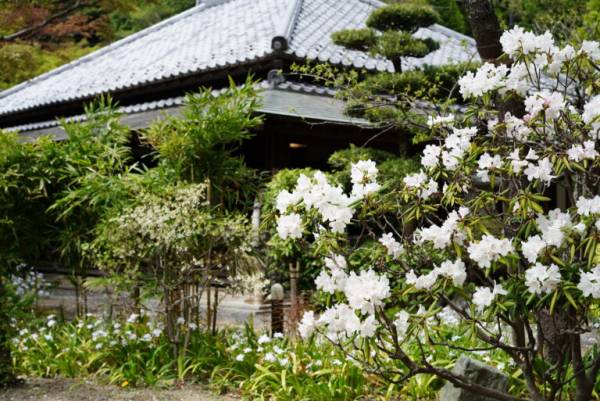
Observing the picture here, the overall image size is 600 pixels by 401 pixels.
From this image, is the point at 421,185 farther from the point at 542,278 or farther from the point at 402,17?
the point at 402,17

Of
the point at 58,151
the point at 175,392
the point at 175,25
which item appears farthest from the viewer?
the point at 175,25

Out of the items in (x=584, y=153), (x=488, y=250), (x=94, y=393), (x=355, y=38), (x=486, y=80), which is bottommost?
(x=94, y=393)

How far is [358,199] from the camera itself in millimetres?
3062

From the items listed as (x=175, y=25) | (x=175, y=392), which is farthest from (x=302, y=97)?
(x=175, y=25)

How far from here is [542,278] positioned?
8.64 feet

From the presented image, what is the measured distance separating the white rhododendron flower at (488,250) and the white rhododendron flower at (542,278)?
0.12m

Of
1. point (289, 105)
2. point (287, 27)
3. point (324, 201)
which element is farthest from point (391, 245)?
point (287, 27)

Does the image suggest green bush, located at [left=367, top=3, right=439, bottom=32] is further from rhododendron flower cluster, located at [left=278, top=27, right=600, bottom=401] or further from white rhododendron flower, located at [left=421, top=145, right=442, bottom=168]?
white rhododendron flower, located at [left=421, top=145, right=442, bottom=168]

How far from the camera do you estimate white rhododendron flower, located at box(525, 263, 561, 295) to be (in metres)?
2.64

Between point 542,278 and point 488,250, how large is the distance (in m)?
0.22

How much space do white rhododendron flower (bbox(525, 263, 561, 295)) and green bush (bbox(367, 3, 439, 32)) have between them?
6.03 m

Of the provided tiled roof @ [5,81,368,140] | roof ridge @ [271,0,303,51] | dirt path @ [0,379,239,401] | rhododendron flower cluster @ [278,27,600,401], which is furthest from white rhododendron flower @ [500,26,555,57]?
roof ridge @ [271,0,303,51]

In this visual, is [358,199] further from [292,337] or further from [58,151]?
[58,151]

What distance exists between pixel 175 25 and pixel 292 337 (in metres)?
11.9
